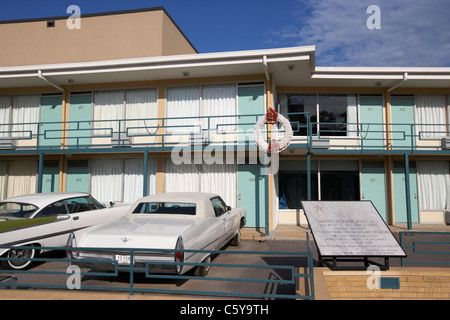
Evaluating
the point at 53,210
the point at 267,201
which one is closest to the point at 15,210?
the point at 53,210

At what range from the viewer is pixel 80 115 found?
1271 centimetres

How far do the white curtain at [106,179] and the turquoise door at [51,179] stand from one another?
1351mm

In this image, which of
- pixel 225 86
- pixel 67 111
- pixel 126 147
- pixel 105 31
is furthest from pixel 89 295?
pixel 105 31

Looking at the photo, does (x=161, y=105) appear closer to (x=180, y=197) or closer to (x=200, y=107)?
(x=200, y=107)

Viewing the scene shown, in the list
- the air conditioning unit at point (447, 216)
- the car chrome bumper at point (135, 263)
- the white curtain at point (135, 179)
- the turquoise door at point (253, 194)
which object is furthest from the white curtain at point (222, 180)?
the air conditioning unit at point (447, 216)

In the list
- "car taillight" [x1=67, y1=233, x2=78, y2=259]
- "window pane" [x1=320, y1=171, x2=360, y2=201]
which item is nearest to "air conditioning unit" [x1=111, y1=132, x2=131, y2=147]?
"car taillight" [x1=67, y1=233, x2=78, y2=259]

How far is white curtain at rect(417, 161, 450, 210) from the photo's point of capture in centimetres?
1233

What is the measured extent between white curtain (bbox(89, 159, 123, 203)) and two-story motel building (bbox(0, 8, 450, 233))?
0.04 meters

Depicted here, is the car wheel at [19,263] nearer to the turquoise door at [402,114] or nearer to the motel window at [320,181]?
the motel window at [320,181]

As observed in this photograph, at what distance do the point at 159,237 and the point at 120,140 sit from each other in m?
7.26

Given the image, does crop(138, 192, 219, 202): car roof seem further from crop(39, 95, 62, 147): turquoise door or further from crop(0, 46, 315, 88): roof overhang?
crop(39, 95, 62, 147): turquoise door

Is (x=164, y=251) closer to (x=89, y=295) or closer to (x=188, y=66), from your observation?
(x=89, y=295)
